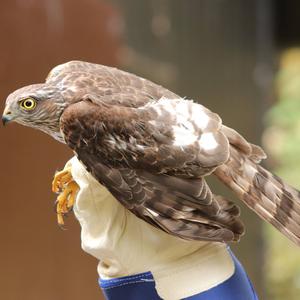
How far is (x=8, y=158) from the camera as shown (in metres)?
5.68

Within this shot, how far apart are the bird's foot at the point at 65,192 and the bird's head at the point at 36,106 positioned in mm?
212

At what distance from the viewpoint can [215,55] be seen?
26.5 feet

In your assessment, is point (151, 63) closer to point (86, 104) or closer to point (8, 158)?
point (8, 158)

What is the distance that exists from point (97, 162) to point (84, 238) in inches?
9.9

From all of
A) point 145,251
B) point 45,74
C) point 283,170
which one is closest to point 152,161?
point 145,251

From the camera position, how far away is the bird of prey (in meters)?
3.04

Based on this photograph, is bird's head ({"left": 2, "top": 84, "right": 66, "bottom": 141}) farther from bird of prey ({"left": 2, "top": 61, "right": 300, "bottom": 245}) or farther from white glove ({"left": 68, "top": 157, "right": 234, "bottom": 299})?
white glove ({"left": 68, "top": 157, "right": 234, "bottom": 299})

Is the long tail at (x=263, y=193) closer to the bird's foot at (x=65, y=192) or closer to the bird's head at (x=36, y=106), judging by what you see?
the bird's foot at (x=65, y=192)

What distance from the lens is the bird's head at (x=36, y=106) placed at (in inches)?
130

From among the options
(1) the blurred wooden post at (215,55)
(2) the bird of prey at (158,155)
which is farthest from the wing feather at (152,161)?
(1) the blurred wooden post at (215,55)

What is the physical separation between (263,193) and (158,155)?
1.28ft

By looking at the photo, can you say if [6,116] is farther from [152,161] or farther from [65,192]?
[152,161]

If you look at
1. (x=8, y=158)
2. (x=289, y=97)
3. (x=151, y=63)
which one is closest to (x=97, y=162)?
(x=8, y=158)

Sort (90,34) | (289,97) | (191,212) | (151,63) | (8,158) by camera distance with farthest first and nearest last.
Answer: (289,97), (151,63), (90,34), (8,158), (191,212)
